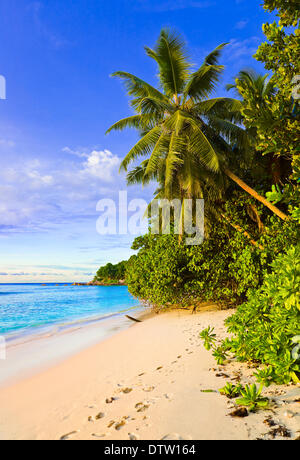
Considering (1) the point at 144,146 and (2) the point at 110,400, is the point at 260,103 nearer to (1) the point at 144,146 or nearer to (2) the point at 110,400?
(2) the point at 110,400

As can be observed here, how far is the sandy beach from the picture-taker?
7.62 ft

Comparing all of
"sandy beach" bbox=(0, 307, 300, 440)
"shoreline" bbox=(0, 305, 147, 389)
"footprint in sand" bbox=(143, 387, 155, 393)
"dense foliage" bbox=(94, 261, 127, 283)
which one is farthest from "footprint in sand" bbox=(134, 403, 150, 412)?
"dense foliage" bbox=(94, 261, 127, 283)

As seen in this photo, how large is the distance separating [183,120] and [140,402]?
9144mm

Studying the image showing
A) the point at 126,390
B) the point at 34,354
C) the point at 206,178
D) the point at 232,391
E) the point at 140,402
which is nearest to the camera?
the point at 232,391

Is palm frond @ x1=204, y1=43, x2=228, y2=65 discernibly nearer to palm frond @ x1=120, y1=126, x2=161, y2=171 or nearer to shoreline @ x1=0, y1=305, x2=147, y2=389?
palm frond @ x1=120, y1=126, x2=161, y2=171

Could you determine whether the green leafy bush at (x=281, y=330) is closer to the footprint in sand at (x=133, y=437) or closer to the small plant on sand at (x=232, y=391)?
the small plant on sand at (x=232, y=391)

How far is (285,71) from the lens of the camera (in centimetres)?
396

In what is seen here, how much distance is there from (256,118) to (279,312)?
2.61m

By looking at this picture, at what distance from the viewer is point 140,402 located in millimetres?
3045

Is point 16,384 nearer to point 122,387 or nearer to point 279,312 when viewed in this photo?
point 122,387

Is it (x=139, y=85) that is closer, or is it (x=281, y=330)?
(x=281, y=330)

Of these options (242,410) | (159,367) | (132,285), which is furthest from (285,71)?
(132,285)

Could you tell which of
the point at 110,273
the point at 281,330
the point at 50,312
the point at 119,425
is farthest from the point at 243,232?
the point at 110,273
